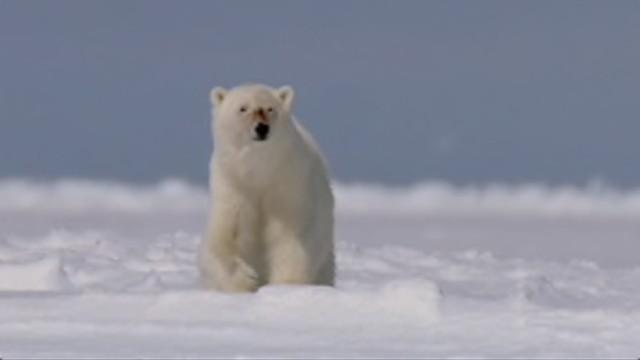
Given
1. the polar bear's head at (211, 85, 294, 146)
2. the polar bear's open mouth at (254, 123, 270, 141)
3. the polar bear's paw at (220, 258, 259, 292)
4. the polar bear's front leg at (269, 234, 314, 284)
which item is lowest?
the polar bear's paw at (220, 258, 259, 292)

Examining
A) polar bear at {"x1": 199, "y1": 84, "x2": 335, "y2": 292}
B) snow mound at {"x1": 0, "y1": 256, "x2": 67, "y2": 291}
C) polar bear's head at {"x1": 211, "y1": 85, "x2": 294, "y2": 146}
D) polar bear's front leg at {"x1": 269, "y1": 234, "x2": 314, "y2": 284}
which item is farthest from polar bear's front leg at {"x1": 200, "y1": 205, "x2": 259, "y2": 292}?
snow mound at {"x1": 0, "y1": 256, "x2": 67, "y2": 291}

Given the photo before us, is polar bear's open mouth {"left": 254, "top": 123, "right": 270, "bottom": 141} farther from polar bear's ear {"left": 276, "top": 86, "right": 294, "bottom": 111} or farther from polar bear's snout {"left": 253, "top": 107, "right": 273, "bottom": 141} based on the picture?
polar bear's ear {"left": 276, "top": 86, "right": 294, "bottom": 111}

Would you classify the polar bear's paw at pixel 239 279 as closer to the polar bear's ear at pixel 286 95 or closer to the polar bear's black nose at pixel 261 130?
the polar bear's black nose at pixel 261 130

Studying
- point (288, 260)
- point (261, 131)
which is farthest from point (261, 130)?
point (288, 260)

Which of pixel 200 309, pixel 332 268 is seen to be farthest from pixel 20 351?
pixel 332 268

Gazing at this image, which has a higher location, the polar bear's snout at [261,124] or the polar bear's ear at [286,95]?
the polar bear's ear at [286,95]

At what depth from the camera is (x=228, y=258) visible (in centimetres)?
856

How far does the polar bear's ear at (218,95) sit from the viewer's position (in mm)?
8680

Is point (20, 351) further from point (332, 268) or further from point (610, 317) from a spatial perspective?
point (332, 268)

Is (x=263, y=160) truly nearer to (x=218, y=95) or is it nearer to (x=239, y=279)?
(x=218, y=95)

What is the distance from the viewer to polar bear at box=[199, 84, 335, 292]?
8.47 meters

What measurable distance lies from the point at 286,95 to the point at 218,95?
15.7 inches

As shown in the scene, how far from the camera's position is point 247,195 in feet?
28.1

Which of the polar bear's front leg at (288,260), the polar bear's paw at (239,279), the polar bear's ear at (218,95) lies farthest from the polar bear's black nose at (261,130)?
the polar bear's paw at (239,279)
